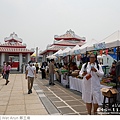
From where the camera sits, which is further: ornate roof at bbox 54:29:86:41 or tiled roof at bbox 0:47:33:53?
ornate roof at bbox 54:29:86:41

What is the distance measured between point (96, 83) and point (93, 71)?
278 millimetres

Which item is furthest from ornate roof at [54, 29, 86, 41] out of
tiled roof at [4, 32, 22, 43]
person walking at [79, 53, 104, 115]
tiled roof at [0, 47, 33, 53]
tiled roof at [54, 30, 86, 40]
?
person walking at [79, 53, 104, 115]

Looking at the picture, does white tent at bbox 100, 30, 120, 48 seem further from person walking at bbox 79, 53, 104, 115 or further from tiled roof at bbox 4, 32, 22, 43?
tiled roof at bbox 4, 32, 22, 43

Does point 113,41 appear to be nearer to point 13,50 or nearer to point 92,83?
point 92,83

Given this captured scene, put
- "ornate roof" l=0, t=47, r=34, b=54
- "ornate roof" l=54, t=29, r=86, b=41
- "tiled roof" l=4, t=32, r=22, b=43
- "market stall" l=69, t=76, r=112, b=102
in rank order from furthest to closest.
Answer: "ornate roof" l=54, t=29, r=86, b=41 < "tiled roof" l=4, t=32, r=22, b=43 < "ornate roof" l=0, t=47, r=34, b=54 < "market stall" l=69, t=76, r=112, b=102

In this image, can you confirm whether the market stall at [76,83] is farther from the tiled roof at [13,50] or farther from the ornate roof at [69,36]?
the ornate roof at [69,36]

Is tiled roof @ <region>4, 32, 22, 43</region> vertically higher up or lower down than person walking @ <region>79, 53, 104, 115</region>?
higher up

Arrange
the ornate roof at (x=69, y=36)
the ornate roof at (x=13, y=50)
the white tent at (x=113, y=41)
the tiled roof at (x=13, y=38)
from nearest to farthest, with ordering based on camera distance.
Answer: the white tent at (x=113, y=41), the ornate roof at (x=13, y=50), the tiled roof at (x=13, y=38), the ornate roof at (x=69, y=36)

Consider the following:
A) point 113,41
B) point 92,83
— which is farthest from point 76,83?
point 92,83

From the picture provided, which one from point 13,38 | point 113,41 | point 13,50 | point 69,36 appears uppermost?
point 69,36

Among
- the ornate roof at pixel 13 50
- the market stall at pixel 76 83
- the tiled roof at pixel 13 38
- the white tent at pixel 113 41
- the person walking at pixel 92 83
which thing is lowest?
the market stall at pixel 76 83

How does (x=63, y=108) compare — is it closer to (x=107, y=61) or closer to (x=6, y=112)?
(x=6, y=112)

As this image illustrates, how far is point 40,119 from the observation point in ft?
11.1

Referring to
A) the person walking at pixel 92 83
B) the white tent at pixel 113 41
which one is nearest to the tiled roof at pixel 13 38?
the white tent at pixel 113 41
